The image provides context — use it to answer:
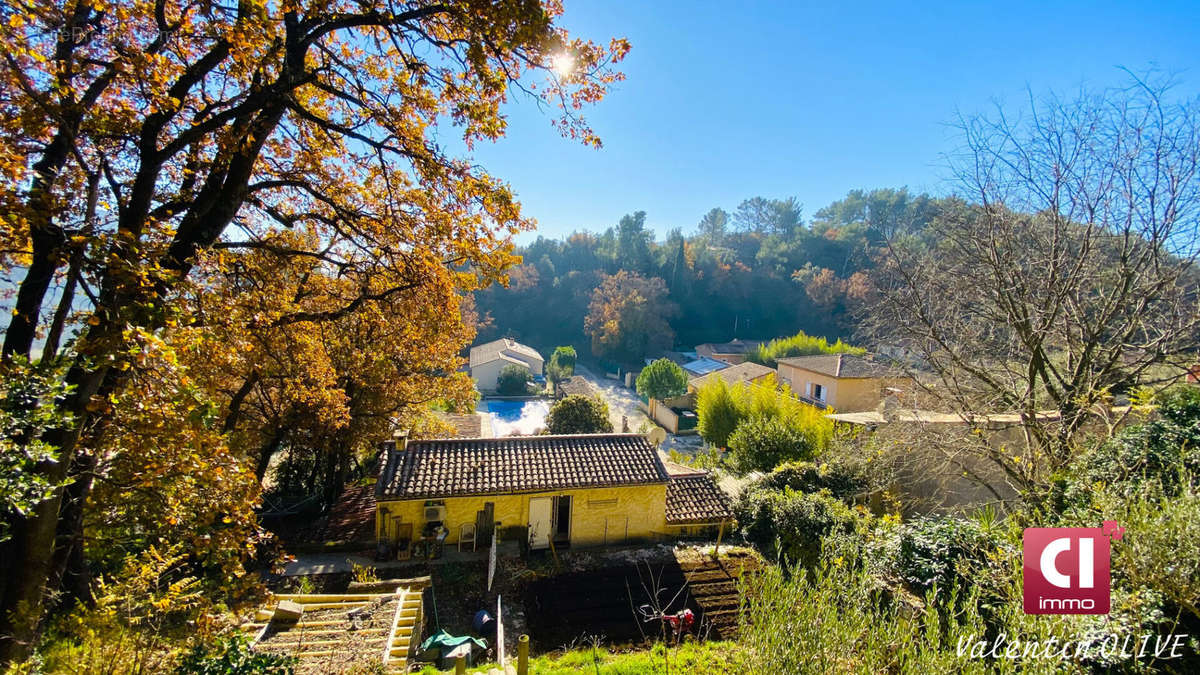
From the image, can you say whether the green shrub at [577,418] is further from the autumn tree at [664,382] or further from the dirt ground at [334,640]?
the dirt ground at [334,640]

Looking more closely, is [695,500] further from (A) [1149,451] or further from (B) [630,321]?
(B) [630,321]

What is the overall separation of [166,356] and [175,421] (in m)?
0.96

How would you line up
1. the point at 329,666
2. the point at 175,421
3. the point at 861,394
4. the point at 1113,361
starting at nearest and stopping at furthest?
the point at 175,421, the point at 329,666, the point at 1113,361, the point at 861,394

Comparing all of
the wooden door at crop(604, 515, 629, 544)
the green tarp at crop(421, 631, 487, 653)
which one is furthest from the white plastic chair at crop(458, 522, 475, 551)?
the green tarp at crop(421, 631, 487, 653)

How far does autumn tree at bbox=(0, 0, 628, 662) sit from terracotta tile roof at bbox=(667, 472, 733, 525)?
9491 mm

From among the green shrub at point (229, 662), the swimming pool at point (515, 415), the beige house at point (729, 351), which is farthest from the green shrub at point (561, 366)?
the green shrub at point (229, 662)

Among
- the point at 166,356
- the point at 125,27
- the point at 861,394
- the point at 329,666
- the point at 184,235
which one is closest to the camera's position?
the point at 166,356

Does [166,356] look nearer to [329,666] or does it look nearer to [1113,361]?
[329,666]

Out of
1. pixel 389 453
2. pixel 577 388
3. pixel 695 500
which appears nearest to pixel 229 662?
pixel 389 453

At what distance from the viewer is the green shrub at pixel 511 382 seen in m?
36.6

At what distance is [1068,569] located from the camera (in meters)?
3.59

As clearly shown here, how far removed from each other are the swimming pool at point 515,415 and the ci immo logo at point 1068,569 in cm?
2332

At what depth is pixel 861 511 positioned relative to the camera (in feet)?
37.3

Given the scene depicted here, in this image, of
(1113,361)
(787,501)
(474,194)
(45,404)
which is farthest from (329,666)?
(1113,361)
